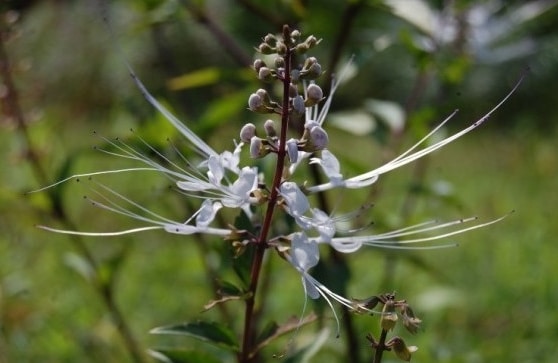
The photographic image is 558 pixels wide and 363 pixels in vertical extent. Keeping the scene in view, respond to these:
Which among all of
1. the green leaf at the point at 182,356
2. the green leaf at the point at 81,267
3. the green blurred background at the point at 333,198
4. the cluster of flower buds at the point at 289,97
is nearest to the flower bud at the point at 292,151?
the cluster of flower buds at the point at 289,97

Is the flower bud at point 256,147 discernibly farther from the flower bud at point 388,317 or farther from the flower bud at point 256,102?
the flower bud at point 388,317

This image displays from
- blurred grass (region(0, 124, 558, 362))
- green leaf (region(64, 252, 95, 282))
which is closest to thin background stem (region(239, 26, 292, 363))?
blurred grass (region(0, 124, 558, 362))

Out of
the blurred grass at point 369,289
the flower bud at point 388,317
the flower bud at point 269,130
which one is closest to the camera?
the flower bud at point 388,317

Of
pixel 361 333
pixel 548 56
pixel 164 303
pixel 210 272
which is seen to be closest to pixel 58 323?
pixel 164 303

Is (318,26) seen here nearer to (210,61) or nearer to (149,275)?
(149,275)

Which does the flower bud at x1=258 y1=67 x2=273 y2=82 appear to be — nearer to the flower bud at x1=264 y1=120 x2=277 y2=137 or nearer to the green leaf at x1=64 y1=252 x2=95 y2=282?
the flower bud at x1=264 y1=120 x2=277 y2=137

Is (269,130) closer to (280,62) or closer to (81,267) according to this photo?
(280,62)

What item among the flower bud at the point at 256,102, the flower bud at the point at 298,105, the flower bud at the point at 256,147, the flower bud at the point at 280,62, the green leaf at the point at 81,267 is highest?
the flower bud at the point at 280,62

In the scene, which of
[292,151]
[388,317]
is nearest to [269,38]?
[292,151]
